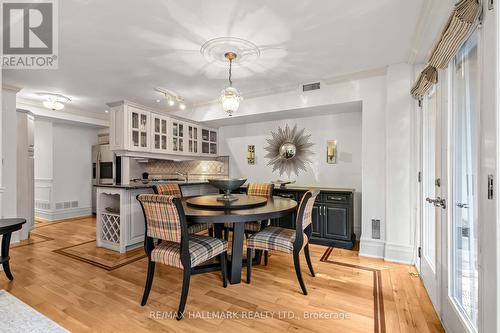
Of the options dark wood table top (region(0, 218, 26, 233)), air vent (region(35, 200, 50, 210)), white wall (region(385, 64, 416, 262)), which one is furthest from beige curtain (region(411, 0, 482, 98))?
air vent (region(35, 200, 50, 210))

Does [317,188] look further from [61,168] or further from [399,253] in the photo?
[61,168]

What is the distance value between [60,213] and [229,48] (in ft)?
18.3

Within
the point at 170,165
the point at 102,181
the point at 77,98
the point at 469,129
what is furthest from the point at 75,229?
the point at 469,129

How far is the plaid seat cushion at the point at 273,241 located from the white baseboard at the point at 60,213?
535 cm

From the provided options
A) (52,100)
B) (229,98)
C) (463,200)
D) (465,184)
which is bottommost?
(463,200)

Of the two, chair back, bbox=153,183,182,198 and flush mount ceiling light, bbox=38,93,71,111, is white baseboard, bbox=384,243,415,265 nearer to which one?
chair back, bbox=153,183,182,198

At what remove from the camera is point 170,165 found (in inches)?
217

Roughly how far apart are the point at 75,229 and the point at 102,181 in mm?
1552

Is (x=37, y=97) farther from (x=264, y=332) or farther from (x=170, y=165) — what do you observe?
(x=264, y=332)

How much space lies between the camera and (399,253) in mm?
3025

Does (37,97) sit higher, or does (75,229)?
(37,97)

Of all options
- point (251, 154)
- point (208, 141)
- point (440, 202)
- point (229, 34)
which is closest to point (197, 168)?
point (208, 141)

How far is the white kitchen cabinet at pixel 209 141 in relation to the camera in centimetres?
513

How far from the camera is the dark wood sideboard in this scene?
3.57m
